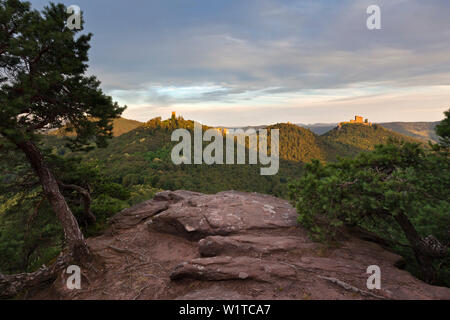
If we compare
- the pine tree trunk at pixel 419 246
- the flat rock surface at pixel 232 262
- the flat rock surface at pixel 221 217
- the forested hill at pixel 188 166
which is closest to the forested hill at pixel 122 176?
the forested hill at pixel 188 166

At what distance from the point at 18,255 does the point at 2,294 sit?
14.0 meters

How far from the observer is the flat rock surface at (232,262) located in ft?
16.9

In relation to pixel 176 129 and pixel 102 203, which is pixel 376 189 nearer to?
pixel 102 203

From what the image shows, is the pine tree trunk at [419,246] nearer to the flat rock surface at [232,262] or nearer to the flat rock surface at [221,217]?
the flat rock surface at [232,262]

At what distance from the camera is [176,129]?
117938 mm

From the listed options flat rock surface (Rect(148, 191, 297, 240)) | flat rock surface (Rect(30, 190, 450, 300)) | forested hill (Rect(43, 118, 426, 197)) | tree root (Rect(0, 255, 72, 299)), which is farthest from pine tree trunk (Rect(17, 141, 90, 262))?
forested hill (Rect(43, 118, 426, 197))

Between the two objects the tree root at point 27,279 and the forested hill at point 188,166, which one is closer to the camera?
the tree root at point 27,279

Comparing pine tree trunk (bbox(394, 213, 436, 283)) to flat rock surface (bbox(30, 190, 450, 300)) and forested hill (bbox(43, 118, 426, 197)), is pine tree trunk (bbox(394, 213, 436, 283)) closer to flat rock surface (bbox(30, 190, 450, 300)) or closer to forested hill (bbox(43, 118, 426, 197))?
flat rock surface (bbox(30, 190, 450, 300))

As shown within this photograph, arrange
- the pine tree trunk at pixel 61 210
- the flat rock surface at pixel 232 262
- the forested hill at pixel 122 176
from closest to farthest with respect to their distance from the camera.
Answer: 1. the flat rock surface at pixel 232 262
2. the pine tree trunk at pixel 61 210
3. the forested hill at pixel 122 176

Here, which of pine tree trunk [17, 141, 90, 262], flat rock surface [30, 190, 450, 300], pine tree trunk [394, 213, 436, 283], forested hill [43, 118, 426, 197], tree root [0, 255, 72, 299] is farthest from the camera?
forested hill [43, 118, 426, 197]

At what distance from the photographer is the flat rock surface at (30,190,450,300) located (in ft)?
16.9

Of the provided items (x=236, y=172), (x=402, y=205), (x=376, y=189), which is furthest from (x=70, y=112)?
(x=236, y=172)

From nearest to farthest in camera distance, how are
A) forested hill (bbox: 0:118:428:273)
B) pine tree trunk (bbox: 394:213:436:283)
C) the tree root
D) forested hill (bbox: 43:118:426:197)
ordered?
the tree root → pine tree trunk (bbox: 394:213:436:283) → forested hill (bbox: 0:118:428:273) → forested hill (bbox: 43:118:426:197)

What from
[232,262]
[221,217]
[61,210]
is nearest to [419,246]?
[232,262]
